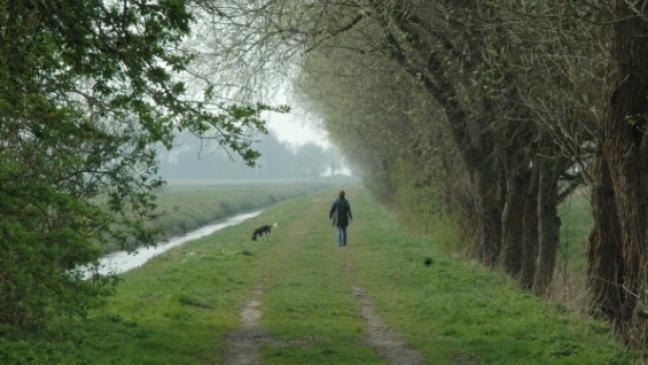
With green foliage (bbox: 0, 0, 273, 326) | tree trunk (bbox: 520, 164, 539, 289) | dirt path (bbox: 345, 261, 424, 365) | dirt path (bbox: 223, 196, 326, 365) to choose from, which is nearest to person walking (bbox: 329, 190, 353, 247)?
tree trunk (bbox: 520, 164, 539, 289)

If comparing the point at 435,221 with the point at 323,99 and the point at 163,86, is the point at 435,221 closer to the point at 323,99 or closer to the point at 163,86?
the point at 323,99

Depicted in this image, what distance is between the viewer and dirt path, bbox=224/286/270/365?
11.4 m

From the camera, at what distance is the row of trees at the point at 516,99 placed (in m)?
Answer: 11.8

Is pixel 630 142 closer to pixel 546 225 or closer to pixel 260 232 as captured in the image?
pixel 546 225

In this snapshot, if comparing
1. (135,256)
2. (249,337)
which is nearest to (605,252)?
(249,337)

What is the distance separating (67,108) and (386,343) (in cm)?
614

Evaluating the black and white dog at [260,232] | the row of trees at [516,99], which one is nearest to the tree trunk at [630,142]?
the row of trees at [516,99]

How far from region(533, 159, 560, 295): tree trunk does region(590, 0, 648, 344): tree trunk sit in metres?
6.24

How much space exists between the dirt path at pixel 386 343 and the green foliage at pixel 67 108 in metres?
3.74

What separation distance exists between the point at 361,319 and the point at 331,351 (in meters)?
3.04


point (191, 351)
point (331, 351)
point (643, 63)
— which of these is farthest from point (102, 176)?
point (643, 63)

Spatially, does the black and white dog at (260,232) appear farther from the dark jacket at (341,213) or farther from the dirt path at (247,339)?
the dirt path at (247,339)

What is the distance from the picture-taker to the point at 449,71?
58.5 ft

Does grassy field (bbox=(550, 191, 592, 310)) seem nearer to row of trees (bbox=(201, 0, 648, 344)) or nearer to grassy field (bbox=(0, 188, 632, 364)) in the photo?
row of trees (bbox=(201, 0, 648, 344))
